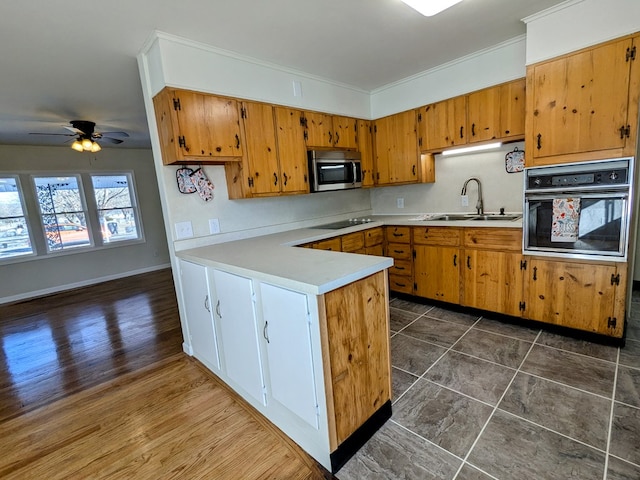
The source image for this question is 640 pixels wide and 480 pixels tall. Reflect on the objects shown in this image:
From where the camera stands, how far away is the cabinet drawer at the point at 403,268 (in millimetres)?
3422

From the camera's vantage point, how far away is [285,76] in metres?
2.97

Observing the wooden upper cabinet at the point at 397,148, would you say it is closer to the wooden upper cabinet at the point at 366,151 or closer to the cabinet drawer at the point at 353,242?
the wooden upper cabinet at the point at 366,151

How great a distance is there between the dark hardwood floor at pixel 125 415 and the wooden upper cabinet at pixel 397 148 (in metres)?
2.90

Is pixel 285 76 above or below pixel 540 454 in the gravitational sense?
above

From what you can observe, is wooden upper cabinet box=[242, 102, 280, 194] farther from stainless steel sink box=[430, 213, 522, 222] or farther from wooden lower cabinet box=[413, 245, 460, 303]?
stainless steel sink box=[430, 213, 522, 222]

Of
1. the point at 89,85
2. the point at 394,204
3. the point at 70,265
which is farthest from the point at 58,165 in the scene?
the point at 394,204

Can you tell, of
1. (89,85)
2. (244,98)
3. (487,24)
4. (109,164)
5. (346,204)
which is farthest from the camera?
(109,164)

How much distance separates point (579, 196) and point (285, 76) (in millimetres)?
2683

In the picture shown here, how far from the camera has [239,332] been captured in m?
1.91

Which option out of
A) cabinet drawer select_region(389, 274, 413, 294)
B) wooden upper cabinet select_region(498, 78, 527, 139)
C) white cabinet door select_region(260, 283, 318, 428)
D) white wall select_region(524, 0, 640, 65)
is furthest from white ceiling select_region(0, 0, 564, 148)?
cabinet drawer select_region(389, 274, 413, 294)

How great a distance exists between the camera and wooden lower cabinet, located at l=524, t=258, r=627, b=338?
2232 mm

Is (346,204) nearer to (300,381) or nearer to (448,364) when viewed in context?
(448,364)

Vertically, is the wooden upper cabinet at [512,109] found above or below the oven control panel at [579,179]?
above

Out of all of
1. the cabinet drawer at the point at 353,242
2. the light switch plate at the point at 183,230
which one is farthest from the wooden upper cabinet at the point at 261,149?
the cabinet drawer at the point at 353,242
